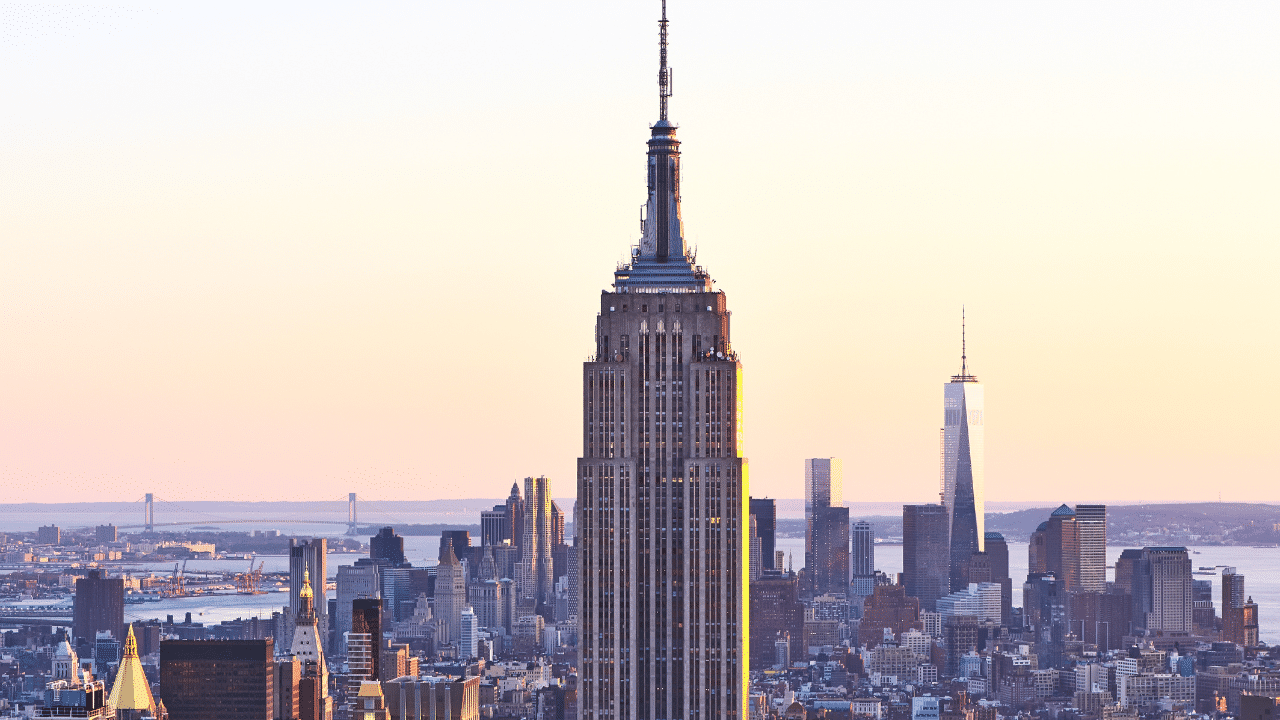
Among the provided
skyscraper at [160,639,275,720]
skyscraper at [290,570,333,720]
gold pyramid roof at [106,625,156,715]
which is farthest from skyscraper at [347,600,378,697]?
gold pyramid roof at [106,625,156,715]

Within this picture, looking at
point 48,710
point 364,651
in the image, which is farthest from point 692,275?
point 364,651

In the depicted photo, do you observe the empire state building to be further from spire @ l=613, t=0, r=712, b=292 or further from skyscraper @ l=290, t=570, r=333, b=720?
skyscraper @ l=290, t=570, r=333, b=720

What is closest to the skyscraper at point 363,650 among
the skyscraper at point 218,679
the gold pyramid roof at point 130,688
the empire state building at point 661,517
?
the skyscraper at point 218,679

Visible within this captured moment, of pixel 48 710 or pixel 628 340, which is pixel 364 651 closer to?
pixel 48 710

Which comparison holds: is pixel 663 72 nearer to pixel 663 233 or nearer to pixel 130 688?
pixel 663 233

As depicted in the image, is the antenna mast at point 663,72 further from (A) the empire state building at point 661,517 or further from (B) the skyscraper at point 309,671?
(B) the skyscraper at point 309,671

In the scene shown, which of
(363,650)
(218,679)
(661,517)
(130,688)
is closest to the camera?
(661,517)

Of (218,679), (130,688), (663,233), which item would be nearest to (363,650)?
(218,679)
